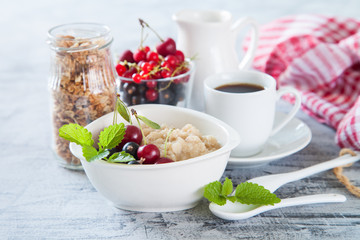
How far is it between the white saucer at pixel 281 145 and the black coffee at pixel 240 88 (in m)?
0.17

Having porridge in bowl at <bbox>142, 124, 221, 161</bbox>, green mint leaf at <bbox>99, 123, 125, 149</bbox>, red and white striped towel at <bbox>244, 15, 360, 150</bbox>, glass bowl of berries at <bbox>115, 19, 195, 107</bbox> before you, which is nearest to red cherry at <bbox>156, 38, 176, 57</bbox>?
glass bowl of berries at <bbox>115, 19, 195, 107</bbox>

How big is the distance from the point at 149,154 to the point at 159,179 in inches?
2.3

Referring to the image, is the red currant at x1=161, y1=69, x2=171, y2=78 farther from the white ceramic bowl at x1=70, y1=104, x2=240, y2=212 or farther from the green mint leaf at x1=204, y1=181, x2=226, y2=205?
the green mint leaf at x1=204, y1=181, x2=226, y2=205

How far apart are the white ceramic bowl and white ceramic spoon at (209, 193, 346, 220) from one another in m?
0.06

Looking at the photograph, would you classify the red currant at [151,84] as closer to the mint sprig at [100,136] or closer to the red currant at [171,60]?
the red currant at [171,60]

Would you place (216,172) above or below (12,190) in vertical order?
above

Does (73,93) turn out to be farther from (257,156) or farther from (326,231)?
(326,231)

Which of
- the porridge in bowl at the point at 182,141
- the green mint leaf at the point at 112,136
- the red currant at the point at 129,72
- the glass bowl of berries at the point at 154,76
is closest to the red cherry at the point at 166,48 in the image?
the glass bowl of berries at the point at 154,76

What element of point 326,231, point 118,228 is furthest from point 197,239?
point 326,231

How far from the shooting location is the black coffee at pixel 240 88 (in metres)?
1.29

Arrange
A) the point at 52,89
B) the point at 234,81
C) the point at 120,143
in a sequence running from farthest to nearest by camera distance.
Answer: the point at 234,81
the point at 52,89
the point at 120,143

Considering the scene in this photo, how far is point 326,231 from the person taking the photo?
3.25 ft

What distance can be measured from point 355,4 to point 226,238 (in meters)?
2.33

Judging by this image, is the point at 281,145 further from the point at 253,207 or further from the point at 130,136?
the point at 130,136
